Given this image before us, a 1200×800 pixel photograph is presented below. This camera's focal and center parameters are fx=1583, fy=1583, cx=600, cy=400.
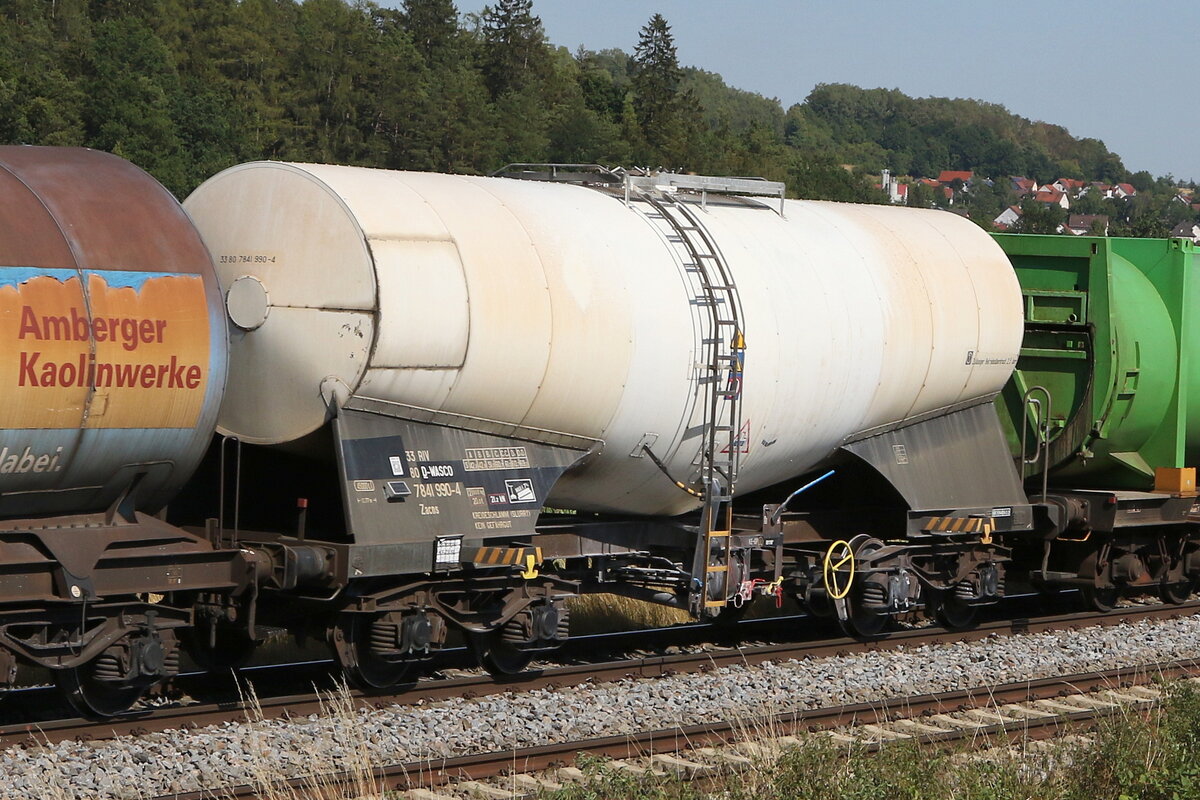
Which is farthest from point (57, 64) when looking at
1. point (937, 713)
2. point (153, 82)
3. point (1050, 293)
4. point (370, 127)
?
point (937, 713)

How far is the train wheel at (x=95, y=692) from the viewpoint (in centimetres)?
994

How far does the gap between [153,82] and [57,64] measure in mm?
7754

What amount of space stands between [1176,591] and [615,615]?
6.79 metres

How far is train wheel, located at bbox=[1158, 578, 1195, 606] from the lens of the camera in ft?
58.9

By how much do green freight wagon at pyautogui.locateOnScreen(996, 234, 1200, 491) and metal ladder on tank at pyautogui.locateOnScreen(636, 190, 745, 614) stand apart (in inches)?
192

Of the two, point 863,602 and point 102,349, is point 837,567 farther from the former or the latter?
point 102,349

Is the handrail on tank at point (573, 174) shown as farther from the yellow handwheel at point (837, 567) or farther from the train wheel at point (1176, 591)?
the train wheel at point (1176, 591)

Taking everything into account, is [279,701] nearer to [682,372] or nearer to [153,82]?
[682,372]

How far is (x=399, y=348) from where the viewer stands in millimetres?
10461

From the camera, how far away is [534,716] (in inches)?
435

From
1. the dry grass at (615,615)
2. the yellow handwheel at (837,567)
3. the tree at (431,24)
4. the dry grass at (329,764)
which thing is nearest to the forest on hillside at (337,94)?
the tree at (431,24)

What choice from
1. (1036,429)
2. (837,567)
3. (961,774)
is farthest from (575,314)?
(1036,429)

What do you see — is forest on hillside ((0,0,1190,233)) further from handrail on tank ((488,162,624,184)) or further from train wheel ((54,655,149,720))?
train wheel ((54,655,149,720))

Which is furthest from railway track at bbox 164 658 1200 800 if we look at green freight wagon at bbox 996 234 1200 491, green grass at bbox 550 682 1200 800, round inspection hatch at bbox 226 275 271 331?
green freight wagon at bbox 996 234 1200 491
